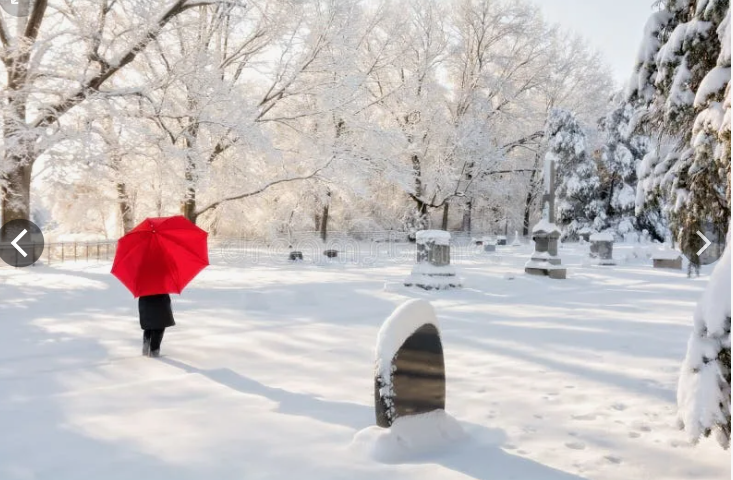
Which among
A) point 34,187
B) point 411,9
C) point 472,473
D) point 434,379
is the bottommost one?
point 472,473

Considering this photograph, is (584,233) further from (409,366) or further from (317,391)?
(409,366)

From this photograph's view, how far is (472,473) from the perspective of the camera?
3297 millimetres

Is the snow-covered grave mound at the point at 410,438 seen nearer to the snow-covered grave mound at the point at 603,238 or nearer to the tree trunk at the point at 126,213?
the snow-covered grave mound at the point at 603,238

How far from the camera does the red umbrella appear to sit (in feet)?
19.0

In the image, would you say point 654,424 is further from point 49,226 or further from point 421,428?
point 49,226

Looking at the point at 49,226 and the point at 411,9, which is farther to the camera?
the point at 411,9

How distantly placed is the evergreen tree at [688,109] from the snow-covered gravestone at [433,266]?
707 centimetres

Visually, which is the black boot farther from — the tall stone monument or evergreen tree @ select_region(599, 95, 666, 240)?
evergreen tree @ select_region(599, 95, 666, 240)

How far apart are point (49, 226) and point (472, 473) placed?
2675 centimetres

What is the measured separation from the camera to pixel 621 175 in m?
30.4

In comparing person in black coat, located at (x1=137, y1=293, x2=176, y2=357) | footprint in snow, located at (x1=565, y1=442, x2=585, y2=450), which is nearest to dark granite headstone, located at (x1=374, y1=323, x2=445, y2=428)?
footprint in snow, located at (x1=565, y1=442, x2=585, y2=450)

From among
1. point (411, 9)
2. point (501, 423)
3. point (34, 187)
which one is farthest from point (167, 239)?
point (411, 9)

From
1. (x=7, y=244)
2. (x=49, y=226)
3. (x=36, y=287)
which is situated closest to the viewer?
(x=36, y=287)

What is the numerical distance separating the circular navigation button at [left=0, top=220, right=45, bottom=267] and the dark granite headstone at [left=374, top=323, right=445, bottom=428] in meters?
13.9
